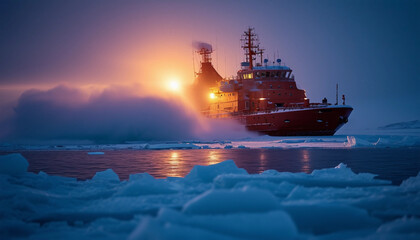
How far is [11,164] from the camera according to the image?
808cm

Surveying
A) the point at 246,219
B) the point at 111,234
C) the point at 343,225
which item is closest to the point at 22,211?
the point at 111,234

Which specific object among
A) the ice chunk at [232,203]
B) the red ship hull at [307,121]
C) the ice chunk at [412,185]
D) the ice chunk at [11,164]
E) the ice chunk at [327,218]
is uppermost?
the red ship hull at [307,121]

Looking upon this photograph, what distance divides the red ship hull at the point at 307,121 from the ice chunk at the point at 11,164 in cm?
3164

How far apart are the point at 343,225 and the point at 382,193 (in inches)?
80.3

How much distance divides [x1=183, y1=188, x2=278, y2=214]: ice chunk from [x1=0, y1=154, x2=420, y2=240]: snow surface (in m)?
0.01

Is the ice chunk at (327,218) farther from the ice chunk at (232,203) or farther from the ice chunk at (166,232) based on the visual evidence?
the ice chunk at (166,232)

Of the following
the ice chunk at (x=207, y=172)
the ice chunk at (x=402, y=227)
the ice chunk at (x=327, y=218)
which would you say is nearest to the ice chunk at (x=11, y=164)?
the ice chunk at (x=207, y=172)

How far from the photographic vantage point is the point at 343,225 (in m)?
4.70

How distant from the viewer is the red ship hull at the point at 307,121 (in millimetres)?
37062

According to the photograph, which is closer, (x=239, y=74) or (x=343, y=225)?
(x=343, y=225)

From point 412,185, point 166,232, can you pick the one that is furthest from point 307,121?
point 166,232

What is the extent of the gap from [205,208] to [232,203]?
1.11ft

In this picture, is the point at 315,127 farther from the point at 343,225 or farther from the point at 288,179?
the point at 343,225

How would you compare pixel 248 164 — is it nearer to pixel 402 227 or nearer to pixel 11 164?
pixel 11 164
